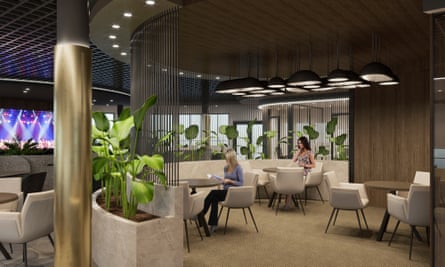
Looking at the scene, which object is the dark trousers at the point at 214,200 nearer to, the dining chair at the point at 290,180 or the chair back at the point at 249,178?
the chair back at the point at 249,178

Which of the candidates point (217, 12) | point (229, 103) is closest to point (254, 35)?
point (217, 12)

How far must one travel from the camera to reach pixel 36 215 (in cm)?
429

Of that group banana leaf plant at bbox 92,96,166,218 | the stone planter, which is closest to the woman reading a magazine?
banana leaf plant at bbox 92,96,166,218

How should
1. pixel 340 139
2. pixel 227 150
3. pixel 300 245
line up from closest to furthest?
1. pixel 300 245
2. pixel 227 150
3. pixel 340 139

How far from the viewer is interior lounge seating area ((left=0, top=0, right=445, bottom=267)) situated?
3.53m

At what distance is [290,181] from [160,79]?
368 cm

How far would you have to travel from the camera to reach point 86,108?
3.46 meters

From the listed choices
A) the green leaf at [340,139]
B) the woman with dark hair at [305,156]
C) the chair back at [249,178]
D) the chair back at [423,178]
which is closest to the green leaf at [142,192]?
the chair back at [249,178]

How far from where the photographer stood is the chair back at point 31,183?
23.9 ft

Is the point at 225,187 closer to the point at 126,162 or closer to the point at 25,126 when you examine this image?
the point at 126,162

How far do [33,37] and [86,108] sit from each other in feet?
15.3

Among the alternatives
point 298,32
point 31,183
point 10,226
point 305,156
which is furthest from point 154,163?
point 305,156

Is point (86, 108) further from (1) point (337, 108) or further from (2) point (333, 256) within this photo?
(1) point (337, 108)

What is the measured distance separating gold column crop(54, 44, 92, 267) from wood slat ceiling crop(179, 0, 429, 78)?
188 centimetres
